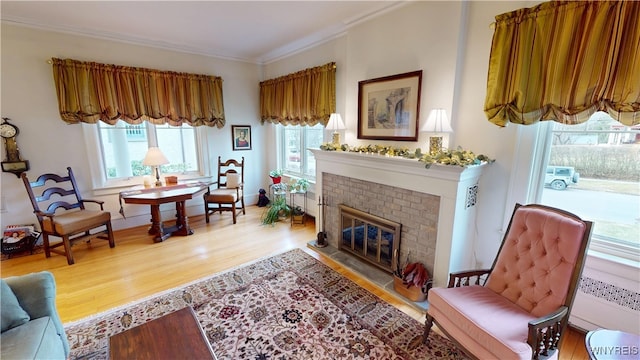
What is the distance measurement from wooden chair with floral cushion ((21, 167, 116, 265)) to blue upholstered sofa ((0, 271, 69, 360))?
5.59 feet

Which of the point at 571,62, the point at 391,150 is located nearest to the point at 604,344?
the point at 571,62

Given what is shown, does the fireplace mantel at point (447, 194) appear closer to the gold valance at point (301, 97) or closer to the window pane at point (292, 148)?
the gold valance at point (301, 97)

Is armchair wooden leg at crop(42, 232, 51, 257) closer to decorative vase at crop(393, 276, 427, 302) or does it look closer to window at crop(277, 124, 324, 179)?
window at crop(277, 124, 324, 179)

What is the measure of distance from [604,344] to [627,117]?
4.08 feet

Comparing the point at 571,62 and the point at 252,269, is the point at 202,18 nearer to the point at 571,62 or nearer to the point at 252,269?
the point at 252,269

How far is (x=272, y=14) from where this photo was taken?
Result: 9.57 feet

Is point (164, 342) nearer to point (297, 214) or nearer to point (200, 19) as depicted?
point (297, 214)

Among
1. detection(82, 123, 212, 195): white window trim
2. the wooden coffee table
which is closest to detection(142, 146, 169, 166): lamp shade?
detection(82, 123, 212, 195): white window trim

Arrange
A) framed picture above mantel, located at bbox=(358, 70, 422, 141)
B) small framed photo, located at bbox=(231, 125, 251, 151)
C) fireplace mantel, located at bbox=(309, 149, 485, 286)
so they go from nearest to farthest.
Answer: fireplace mantel, located at bbox=(309, 149, 485, 286), framed picture above mantel, located at bbox=(358, 70, 422, 141), small framed photo, located at bbox=(231, 125, 251, 151)

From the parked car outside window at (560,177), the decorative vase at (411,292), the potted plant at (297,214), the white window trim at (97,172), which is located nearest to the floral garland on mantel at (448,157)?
the parked car outside window at (560,177)

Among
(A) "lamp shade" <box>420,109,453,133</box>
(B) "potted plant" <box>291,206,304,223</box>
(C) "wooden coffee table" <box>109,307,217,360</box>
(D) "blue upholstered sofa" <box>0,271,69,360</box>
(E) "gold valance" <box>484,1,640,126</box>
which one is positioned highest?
(E) "gold valance" <box>484,1,640,126</box>

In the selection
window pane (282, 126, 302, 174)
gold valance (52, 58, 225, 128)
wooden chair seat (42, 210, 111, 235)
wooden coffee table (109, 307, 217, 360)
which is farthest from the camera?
window pane (282, 126, 302, 174)

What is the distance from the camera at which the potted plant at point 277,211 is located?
4.26 m

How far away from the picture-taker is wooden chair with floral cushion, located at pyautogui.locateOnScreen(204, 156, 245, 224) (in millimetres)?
4195
